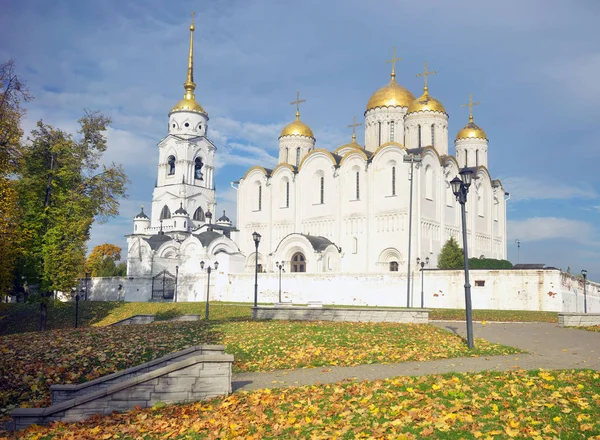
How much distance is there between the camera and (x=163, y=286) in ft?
150

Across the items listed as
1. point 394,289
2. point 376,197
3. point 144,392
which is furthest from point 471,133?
point 144,392

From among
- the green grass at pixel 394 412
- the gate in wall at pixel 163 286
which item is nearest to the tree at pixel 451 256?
the gate in wall at pixel 163 286

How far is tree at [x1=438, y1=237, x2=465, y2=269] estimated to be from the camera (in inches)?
1704

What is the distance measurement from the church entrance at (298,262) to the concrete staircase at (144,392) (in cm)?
3799

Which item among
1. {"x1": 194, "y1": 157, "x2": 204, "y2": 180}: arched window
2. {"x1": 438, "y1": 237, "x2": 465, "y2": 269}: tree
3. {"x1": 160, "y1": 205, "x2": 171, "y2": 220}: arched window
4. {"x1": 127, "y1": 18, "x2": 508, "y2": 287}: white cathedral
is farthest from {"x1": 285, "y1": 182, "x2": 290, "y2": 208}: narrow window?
{"x1": 160, "y1": 205, "x2": 171, "y2": 220}: arched window

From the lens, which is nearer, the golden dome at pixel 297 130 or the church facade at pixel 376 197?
the church facade at pixel 376 197

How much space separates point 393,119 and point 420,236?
47.2 ft

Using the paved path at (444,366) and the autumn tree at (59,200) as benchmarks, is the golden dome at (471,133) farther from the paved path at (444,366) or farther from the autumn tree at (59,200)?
the paved path at (444,366)

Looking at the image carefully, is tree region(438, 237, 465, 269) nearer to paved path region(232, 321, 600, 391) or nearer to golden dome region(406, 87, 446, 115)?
golden dome region(406, 87, 446, 115)

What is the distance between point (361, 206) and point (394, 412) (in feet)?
133

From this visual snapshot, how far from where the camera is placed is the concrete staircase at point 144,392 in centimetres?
860

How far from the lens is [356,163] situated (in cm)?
4872

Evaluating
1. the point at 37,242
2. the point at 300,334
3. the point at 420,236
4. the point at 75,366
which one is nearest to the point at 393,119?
the point at 420,236

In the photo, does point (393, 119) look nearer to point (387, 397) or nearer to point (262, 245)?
point (262, 245)
